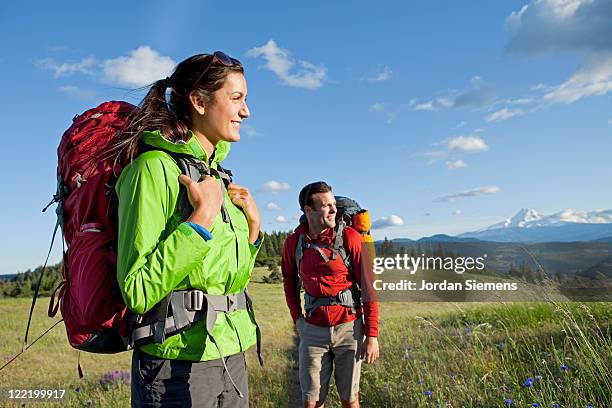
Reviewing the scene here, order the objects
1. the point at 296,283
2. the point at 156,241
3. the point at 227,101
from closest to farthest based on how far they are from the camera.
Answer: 1. the point at 156,241
2. the point at 227,101
3. the point at 296,283

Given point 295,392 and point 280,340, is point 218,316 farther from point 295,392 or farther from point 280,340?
point 280,340

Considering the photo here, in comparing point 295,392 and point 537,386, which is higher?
point 537,386

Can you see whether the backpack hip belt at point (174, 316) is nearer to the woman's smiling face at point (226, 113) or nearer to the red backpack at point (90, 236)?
the red backpack at point (90, 236)

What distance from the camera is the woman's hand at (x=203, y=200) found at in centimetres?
215

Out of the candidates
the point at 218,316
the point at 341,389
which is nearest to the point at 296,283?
the point at 341,389

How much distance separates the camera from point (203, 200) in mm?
2180

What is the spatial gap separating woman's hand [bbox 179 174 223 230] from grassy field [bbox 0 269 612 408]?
3006 mm

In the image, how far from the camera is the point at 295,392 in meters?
7.85

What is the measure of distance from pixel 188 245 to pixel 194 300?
0.99 ft

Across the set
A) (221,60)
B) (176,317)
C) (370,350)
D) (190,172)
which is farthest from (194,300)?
(370,350)

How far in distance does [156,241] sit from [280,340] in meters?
10.9

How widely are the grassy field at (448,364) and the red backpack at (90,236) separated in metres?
3.20

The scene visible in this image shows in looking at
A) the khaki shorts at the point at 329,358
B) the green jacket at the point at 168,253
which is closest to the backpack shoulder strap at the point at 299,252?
the khaki shorts at the point at 329,358

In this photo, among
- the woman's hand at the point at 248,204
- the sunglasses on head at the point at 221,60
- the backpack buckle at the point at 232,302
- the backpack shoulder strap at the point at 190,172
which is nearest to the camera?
the backpack shoulder strap at the point at 190,172
